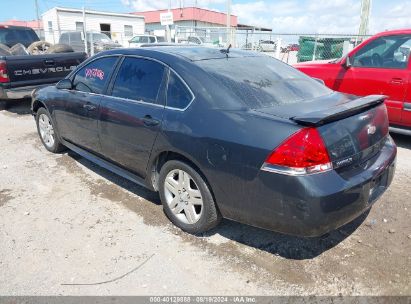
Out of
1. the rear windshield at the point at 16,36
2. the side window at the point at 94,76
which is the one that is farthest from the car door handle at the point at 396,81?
the rear windshield at the point at 16,36

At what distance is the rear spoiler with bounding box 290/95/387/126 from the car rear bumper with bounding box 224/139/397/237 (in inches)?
14.3

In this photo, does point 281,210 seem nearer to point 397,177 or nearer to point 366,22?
point 397,177

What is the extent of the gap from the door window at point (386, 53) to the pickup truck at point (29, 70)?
6.09 metres

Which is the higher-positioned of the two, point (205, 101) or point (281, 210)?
point (205, 101)

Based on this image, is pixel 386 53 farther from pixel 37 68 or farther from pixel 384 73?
pixel 37 68

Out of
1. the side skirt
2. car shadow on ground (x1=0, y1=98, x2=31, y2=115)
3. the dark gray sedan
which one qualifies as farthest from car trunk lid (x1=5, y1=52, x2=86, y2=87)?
the dark gray sedan

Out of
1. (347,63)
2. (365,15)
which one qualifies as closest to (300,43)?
(365,15)

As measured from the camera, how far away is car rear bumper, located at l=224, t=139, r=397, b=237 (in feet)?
7.86

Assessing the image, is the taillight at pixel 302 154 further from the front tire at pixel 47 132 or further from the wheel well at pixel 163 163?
the front tire at pixel 47 132

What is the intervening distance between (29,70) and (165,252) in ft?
20.4

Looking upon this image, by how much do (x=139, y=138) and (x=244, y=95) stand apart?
1.12 metres

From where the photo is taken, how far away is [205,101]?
2928mm

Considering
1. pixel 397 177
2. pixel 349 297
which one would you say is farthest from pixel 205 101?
pixel 397 177

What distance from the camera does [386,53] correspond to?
5664mm
